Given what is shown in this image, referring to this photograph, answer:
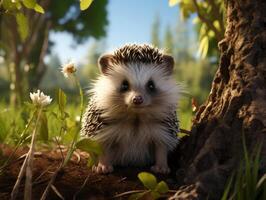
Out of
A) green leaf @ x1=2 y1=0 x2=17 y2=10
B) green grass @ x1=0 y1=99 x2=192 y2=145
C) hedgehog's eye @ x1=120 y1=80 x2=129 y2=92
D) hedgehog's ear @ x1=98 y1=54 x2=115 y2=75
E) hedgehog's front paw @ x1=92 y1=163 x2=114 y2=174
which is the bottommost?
hedgehog's front paw @ x1=92 y1=163 x2=114 y2=174

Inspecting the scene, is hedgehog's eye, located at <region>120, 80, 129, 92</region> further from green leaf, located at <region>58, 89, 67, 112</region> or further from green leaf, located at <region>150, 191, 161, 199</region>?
green leaf, located at <region>150, 191, 161, 199</region>

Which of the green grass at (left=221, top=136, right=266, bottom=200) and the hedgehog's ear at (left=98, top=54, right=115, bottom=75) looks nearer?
the green grass at (left=221, top=136, right=266, bottom=200)

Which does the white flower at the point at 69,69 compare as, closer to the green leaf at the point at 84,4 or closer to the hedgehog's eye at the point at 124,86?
the green leaf at the point at 84,4

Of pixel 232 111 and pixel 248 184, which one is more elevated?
pixel 232 111

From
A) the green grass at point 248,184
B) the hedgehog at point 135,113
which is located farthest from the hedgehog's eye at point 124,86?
the green grass at point 248,184

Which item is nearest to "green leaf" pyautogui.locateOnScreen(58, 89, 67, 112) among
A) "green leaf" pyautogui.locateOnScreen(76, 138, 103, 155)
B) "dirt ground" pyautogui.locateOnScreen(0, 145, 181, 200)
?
"green leaf" pyautogui.locateOnScreen(76, 138, 103, 155)

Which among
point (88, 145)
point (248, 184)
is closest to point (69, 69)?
point (88, 145)

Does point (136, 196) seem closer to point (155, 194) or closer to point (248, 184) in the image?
point (155, 194)

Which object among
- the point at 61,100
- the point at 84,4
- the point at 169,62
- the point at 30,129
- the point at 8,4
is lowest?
the point at 30,129
